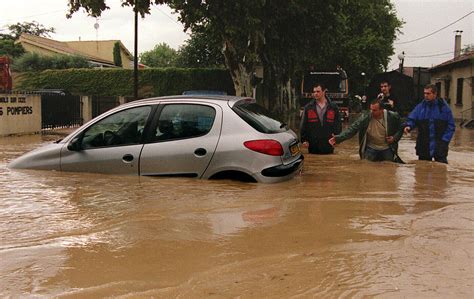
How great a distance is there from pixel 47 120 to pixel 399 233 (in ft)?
57.8

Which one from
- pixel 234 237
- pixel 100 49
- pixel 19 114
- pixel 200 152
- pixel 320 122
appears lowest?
pixel 234 237

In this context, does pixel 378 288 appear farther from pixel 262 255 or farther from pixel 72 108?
pixel 72 108

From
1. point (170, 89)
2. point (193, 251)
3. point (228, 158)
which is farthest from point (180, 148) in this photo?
point (170, 89)

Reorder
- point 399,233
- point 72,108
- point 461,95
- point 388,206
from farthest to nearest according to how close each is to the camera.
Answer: point 461,95, point 72,108, point 388,206, point 399,233

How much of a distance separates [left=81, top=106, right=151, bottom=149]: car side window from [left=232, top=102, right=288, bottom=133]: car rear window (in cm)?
111

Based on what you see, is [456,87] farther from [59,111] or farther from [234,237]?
[234,237]

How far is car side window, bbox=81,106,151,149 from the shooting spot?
6.20 m

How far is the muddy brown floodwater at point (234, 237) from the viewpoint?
324cm

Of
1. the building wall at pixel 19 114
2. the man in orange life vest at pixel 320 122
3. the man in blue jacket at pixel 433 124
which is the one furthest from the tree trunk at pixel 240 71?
the man in blue jacket at pixel 433 124

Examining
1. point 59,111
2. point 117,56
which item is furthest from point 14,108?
point 117,56

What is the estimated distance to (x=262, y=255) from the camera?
12.4ft

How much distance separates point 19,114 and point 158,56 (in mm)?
82369

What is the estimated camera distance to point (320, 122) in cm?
782

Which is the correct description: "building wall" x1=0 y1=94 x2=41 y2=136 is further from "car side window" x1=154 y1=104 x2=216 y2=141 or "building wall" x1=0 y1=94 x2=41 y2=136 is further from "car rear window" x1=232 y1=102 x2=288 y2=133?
"car rear window" x1=232 y1=102 x2=288 y2=133
